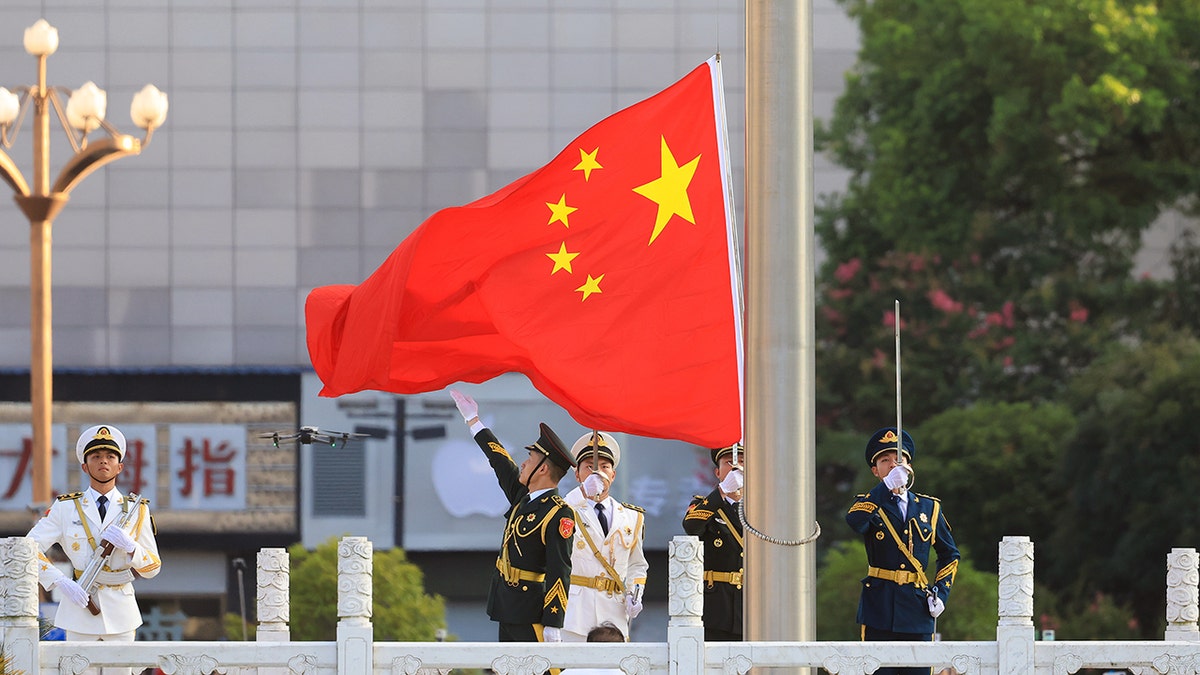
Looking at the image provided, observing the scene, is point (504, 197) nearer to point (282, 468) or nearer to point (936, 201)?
point (936, 201)

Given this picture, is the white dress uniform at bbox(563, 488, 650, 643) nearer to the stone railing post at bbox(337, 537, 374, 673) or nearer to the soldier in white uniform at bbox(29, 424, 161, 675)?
the soldier in white uniform at bbox(29, 424, 161, 675)

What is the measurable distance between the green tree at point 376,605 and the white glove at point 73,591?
10.7 metres

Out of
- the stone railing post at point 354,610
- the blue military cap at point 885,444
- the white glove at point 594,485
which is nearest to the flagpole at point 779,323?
the blue military cap at point 885,444

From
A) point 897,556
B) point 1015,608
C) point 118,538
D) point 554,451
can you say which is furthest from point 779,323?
point 118,538

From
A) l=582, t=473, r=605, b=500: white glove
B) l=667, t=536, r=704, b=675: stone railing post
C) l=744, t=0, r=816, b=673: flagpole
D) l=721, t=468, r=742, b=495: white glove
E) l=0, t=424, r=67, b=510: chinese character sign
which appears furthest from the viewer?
l=0, t=424, r=67, b=510: chinese character sign

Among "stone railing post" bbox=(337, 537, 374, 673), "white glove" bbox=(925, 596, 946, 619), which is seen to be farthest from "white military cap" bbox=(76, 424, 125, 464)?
"white glove" bbox=(925, 596, 946, 619)

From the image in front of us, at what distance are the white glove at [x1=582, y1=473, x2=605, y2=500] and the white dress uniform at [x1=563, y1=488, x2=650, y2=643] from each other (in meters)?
0.39

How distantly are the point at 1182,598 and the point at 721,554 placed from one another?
314 centimetres

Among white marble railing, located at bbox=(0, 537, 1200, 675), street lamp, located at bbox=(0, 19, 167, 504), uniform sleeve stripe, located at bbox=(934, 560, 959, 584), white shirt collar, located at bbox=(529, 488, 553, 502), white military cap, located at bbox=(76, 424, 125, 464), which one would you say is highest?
street lamp, located at bbox=(0, 19, 167, 504)

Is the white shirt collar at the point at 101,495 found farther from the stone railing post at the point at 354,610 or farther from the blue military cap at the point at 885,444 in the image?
the blue military cap at the point at 885,444

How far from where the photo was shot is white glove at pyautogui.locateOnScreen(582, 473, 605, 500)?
36.1ft

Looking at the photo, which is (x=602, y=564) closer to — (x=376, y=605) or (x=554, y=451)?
(x=554, y=451)

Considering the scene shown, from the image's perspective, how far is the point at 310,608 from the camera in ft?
69.3

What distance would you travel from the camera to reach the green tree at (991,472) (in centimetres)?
2488
